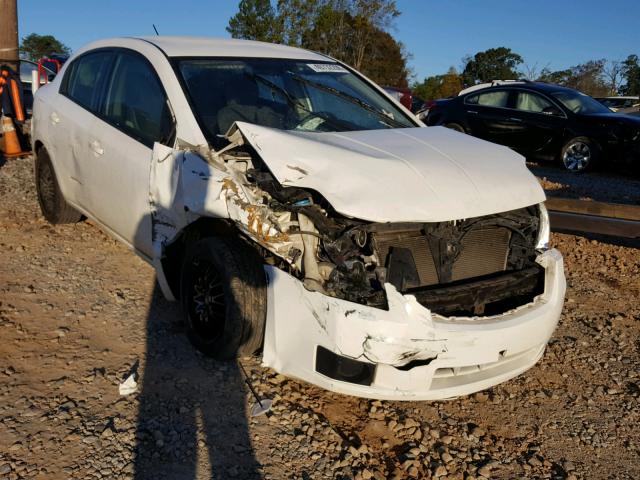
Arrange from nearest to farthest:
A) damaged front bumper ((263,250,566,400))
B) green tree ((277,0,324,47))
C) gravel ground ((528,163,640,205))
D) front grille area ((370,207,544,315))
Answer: damaged front bumper ((263,250,566,400)) < front grille area ((370,207,544,315)) < gravel ground ((528,163,640,205)) < green tree ((277,0,324,47))

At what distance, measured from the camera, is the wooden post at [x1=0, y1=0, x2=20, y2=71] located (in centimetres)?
986

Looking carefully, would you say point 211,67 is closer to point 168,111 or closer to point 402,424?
point 168,111

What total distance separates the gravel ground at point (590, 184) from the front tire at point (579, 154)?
0.52ft

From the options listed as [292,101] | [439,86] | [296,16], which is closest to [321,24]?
[296,16]

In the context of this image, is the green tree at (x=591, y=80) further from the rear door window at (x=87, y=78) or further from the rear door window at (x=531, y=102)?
the rear door window at (x=87, y=78)

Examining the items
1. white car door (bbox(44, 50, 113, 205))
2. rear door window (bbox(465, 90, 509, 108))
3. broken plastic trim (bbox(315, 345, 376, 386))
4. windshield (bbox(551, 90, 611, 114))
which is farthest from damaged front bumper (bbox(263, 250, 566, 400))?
rear door window (bbox(465, 90, 509, 108))

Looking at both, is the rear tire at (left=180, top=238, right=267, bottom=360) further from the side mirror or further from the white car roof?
the side mirror

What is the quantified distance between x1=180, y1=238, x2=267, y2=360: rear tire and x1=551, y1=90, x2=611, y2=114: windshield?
9.43 metres

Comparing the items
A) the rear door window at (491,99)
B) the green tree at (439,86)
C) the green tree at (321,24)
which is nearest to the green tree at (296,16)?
the green tree at (321,24)

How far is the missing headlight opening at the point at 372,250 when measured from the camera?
9.00 feet

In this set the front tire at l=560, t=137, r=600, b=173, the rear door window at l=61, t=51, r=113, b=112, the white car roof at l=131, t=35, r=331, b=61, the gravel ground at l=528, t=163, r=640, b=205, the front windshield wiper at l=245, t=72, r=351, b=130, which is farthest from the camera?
the front tire at l=560, t=137, r=600, b=173

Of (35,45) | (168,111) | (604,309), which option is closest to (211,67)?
(168,111)

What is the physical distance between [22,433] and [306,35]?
1491 inches

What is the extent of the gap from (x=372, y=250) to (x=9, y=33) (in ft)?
31.9
